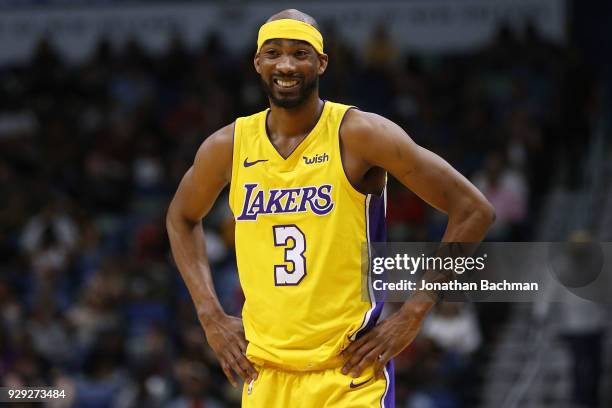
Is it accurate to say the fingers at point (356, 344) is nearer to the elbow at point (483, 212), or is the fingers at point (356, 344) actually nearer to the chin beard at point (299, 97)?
the elbow at point (483, 212)

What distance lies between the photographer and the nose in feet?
16.1

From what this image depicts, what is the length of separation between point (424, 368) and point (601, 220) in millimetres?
4001

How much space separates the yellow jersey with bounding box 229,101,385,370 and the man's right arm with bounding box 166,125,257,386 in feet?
0.50

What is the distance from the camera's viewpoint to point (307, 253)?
4.91 meters

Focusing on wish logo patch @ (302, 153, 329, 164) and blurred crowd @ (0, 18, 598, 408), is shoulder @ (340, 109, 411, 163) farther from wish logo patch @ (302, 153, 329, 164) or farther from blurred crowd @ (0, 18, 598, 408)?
blurred crowd @ (0, 18, 598, 408)

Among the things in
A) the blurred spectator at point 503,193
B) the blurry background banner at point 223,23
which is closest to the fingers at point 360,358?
the blurred spectator at point 503,193

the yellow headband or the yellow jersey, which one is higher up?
the yellow headband

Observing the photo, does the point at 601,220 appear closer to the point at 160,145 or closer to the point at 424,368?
the point at 424,368

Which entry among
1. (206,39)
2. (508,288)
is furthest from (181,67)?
(508,288)

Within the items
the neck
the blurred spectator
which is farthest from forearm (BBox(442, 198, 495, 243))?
the blurred spectator

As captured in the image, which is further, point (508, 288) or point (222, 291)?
point (222, 291)

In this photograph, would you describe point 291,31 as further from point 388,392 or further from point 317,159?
point 388,392

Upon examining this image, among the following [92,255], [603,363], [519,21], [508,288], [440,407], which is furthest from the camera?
[519,21]

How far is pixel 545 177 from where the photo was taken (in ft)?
44.7
